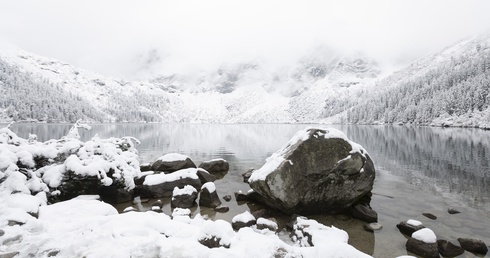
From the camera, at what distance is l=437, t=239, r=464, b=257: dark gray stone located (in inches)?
386

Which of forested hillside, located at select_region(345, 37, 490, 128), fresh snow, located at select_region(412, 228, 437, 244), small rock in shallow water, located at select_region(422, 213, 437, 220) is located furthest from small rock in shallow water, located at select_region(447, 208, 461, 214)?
A: forested hillside, located at select_region(345, 37, 490, 128)

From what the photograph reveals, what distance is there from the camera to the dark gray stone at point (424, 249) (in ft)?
31.8

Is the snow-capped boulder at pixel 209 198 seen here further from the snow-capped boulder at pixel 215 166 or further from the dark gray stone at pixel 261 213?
the snow-capped boulder at pixel 215 166

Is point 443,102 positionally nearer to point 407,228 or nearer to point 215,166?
point 215,166

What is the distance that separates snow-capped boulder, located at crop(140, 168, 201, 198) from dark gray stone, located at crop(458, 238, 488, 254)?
1496cm

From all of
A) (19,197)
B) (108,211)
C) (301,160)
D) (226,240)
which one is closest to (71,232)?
(108,211)

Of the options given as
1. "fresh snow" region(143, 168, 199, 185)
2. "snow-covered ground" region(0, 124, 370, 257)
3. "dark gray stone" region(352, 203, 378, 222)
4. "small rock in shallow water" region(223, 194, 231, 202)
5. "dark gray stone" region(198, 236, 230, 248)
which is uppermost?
"snow-covered ground" region(0, 124, 370, 257)

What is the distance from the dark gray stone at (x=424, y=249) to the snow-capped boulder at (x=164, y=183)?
13.3 meters

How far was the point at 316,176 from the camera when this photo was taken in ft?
45.8

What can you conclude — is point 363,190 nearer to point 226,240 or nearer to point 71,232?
point 226,240

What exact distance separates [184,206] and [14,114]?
20378cm

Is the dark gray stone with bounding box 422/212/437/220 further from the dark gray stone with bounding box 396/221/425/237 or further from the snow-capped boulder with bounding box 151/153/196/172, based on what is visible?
the snow-capped boulder with bounding box 151/153/196/172

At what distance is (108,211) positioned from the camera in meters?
11.3

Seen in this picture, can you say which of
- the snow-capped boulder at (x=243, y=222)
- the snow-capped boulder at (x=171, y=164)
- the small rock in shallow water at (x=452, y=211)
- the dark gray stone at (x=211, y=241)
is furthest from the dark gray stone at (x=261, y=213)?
Answer: the snow-capped boulder at (x=171, y=164)
